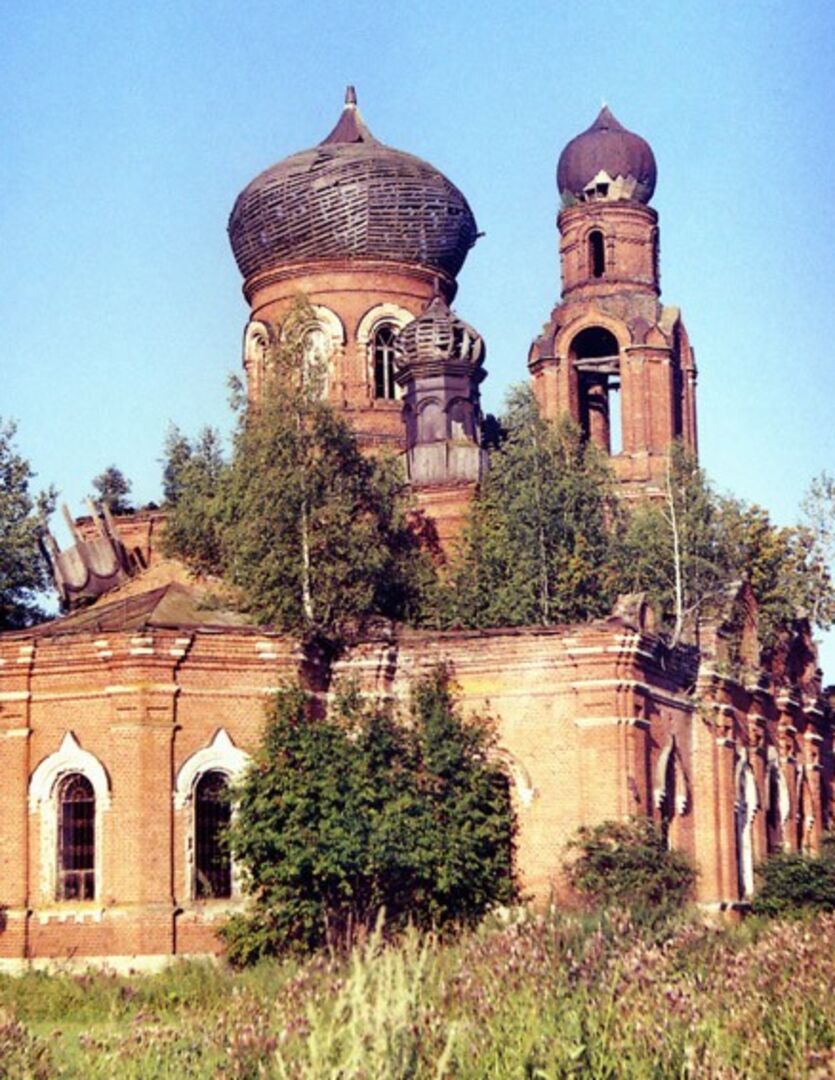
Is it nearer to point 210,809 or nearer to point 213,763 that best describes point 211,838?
point 210,809

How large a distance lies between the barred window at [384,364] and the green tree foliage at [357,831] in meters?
11.1

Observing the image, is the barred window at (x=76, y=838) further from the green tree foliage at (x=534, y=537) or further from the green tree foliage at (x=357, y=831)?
the green tree foliage at (x=534, y=537)

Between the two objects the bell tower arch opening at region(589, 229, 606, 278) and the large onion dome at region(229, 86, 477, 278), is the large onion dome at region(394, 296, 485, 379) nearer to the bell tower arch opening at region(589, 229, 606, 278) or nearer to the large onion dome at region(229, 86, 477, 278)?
the large onion dome at region(229, 86, 477, 278)

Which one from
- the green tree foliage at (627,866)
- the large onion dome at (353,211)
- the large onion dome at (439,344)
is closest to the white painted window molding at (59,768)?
the green tree foliage at (627,866)

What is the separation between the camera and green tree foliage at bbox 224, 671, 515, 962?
22.5 metres

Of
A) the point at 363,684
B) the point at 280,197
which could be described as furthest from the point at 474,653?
the point at 280,197

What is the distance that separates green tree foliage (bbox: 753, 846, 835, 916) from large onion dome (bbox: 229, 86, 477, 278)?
12.4m

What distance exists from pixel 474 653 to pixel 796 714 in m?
9.53

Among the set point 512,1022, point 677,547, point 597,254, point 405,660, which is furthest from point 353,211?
point 512,1022

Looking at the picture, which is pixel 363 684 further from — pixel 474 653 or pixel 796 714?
pixel 796 714

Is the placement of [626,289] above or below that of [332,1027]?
above

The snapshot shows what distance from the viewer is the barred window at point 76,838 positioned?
76.2ft

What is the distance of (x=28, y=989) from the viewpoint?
66.9 ft

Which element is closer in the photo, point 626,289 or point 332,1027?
point 332,1027
